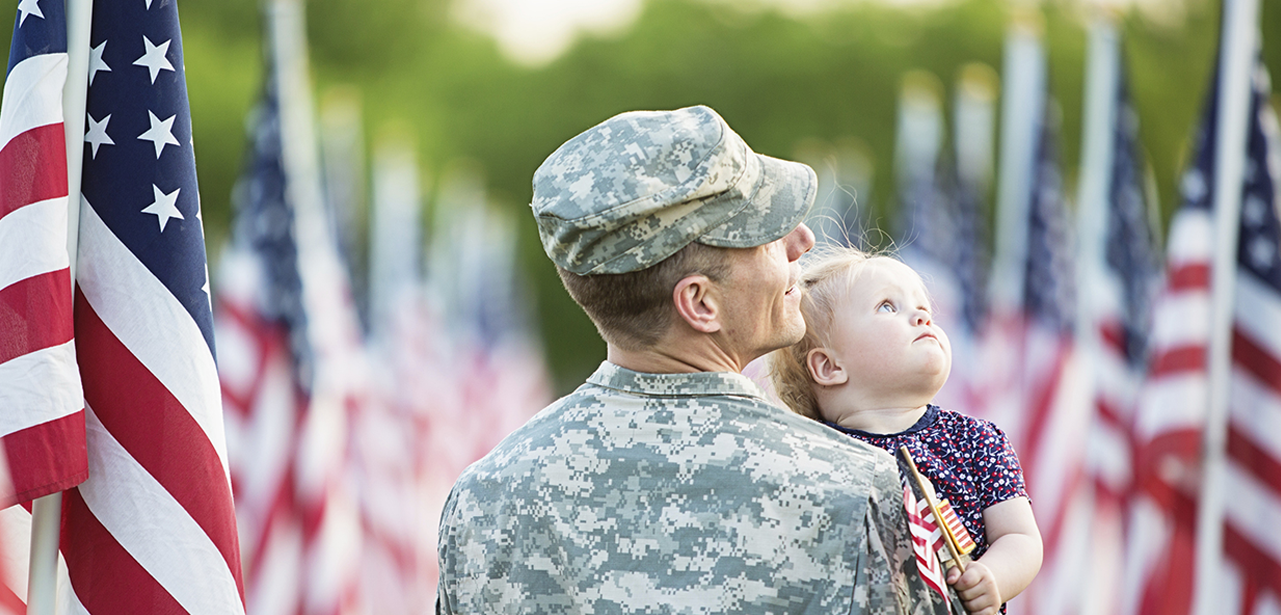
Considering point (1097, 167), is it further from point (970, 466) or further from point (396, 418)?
point (396, 418)

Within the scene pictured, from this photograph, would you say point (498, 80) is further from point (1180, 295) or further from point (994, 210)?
point (1180, 295)

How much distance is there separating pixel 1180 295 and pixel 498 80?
4630 cm

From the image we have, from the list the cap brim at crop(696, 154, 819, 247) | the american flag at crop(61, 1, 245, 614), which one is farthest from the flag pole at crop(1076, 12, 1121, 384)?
the cap brim at crop(696, 154, 819, 247)

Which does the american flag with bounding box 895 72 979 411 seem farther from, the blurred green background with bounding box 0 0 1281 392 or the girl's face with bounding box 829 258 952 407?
the blurred green background with bounding box 0 0 1281 392

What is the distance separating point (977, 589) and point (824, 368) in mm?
665

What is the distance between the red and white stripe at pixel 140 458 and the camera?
312 centimetres

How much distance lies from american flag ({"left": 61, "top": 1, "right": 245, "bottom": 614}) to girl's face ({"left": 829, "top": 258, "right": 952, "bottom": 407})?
1.48 meters

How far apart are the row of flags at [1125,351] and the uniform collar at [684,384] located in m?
1.18

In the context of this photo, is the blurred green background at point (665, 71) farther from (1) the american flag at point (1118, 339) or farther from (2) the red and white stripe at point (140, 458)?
(2) the red and white stripe at point (140, 458)

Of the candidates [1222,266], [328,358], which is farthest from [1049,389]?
[328,358]

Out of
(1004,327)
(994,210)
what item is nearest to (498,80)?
(994,210)

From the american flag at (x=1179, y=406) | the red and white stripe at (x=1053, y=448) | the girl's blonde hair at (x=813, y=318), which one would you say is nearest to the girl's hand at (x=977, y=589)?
the girl's blonde hair at (x=813, y=318)

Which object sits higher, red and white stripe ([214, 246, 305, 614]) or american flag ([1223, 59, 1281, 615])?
american flag ([1223, 59, 1281, 615])

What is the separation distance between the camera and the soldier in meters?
2.25
